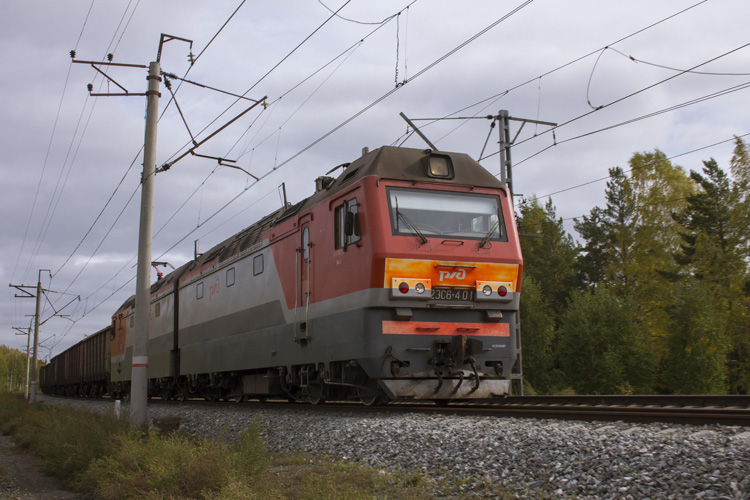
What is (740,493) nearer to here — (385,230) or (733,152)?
(385,230)

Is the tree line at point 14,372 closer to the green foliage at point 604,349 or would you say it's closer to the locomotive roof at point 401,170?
the green foliage at point 604,349

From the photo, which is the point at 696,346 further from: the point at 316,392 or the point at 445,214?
the point at 445,214

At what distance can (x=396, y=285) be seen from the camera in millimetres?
9727

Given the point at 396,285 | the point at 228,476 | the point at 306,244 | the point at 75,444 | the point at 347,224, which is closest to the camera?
the point at 228,476

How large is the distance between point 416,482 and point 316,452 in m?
2.61

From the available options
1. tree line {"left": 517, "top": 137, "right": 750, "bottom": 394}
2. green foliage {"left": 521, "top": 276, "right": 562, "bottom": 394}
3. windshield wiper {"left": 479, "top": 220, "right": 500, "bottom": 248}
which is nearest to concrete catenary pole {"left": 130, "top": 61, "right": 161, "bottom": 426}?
windshield wiper {"left": 479, "top": 220, "right": 500, "bottom": 248}

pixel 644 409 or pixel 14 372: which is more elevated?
pixel 644 409

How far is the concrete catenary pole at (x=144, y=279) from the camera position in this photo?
42.0 ft

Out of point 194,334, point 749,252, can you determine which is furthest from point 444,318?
point 749,252

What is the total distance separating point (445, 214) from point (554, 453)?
5348mm

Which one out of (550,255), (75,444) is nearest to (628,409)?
(75,444)

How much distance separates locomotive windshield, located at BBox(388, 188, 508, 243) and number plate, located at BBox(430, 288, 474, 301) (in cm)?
80

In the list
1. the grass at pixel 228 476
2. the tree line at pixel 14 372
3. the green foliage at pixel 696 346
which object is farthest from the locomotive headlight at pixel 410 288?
the tree line at pixel 14 372

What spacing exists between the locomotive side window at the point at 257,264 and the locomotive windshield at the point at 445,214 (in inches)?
182
